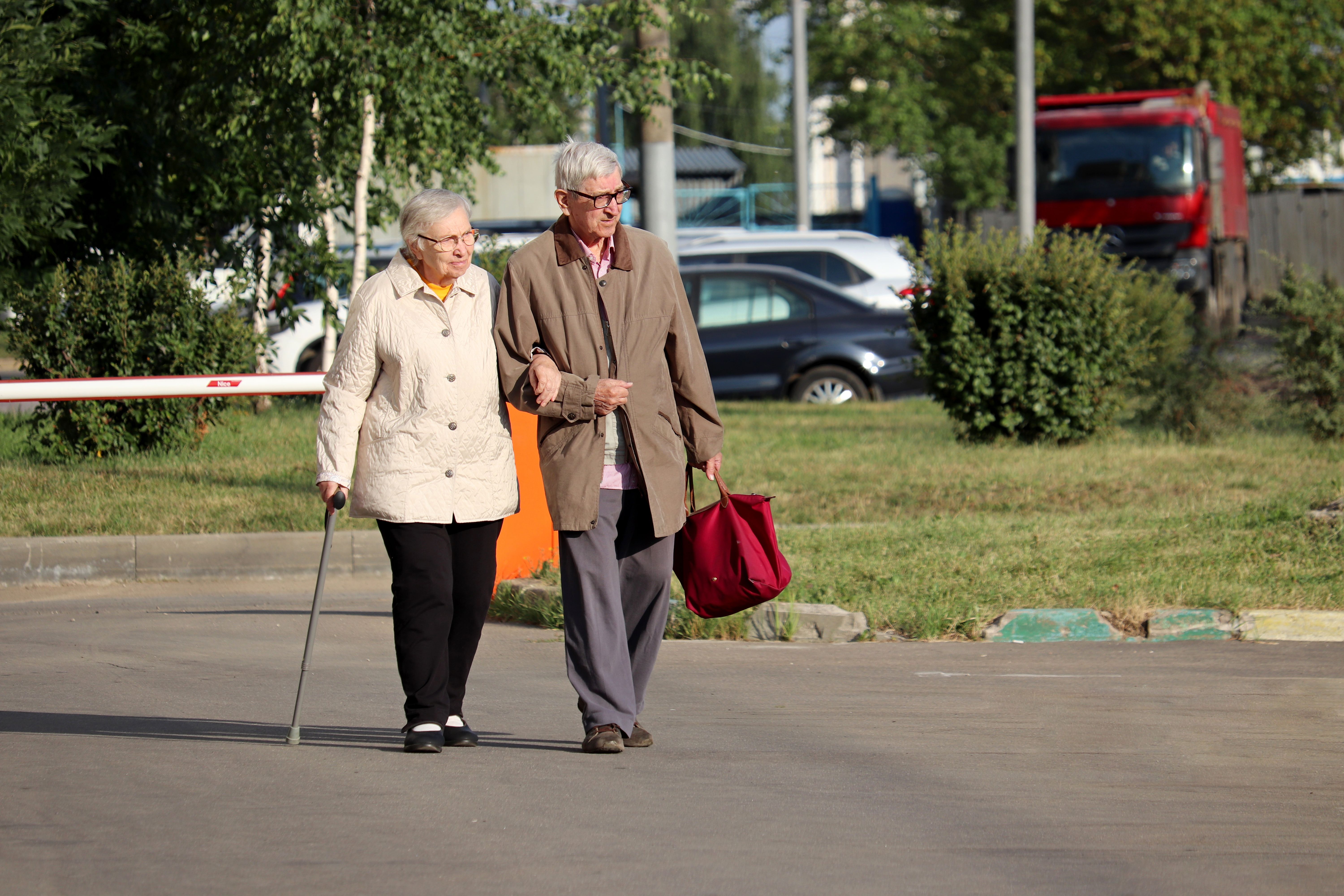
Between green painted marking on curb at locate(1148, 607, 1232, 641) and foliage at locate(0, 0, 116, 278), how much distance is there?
7.57 meters

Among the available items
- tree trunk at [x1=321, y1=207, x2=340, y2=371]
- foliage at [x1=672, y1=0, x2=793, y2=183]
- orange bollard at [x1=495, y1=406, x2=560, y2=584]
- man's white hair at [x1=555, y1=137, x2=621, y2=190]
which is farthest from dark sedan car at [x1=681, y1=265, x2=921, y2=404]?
foliage at [x1=672, y1=0, x2=793, y2=183]

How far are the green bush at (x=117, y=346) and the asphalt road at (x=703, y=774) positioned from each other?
3.59 metres

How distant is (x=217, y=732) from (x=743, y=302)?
1123cm

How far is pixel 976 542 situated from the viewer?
8.27 meters

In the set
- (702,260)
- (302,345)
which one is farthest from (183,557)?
(702,260)

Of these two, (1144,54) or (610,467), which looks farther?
(1144,54)

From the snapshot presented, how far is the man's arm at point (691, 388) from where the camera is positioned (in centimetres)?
479

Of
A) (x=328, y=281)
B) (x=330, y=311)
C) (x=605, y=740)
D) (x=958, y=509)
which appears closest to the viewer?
(x=605, y=740)

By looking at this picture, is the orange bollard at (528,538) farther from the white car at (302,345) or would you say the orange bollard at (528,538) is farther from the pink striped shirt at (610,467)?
the white car at (302,345)

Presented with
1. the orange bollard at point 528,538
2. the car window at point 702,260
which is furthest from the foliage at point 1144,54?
the orange bollard at point 528,538

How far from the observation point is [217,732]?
5.21 meters

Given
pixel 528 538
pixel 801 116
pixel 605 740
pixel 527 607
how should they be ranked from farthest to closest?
pixel 801 116, pixel 528 538, pixel 527 607, pixel 605 740

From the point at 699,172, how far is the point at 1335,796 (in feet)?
201

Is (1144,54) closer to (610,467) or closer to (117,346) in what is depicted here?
(117,346)
